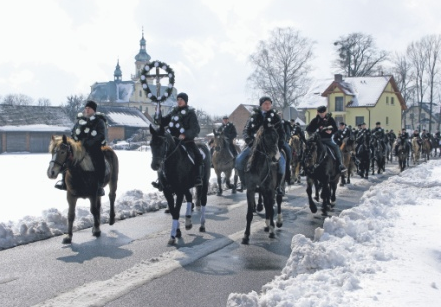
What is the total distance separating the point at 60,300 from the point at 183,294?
1443 mm

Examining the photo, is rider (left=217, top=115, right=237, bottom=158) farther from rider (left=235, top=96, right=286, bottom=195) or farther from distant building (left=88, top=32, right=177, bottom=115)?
distant building (left=88, top=32, right=177, bottom=115)

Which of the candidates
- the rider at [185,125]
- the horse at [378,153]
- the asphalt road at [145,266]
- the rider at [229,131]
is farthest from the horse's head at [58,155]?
the horse at [378,153]

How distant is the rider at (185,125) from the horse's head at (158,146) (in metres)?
0.88

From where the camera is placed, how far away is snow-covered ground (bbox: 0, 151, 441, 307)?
5594 mm

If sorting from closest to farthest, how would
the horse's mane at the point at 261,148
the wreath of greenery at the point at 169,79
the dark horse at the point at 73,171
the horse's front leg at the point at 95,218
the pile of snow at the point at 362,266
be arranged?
1. the pile of snow at the point at 362,266
2. the dark horse at the point at 73,171
3. the horse's mane at the point at 261,148
4. the horse's front leg at the point at 95,218
5. the wreath of greenery at the point at 169,79

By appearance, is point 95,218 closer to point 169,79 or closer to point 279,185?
point 279,185

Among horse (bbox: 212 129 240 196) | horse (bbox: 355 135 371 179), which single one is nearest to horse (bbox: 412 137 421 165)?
horse (bbox: 355 135 371 179)

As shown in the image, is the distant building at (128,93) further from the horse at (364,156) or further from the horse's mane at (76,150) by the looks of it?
the horse's mane at (76,150)

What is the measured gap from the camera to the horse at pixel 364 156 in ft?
77.6

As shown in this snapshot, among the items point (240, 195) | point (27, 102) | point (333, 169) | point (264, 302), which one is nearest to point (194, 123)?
point (333, 169)

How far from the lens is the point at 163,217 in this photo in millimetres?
12648

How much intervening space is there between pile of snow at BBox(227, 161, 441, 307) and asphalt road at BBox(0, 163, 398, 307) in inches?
25.6

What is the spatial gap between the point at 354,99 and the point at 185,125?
56.1 meters

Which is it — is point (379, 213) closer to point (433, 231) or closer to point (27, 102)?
point (433, 231)
